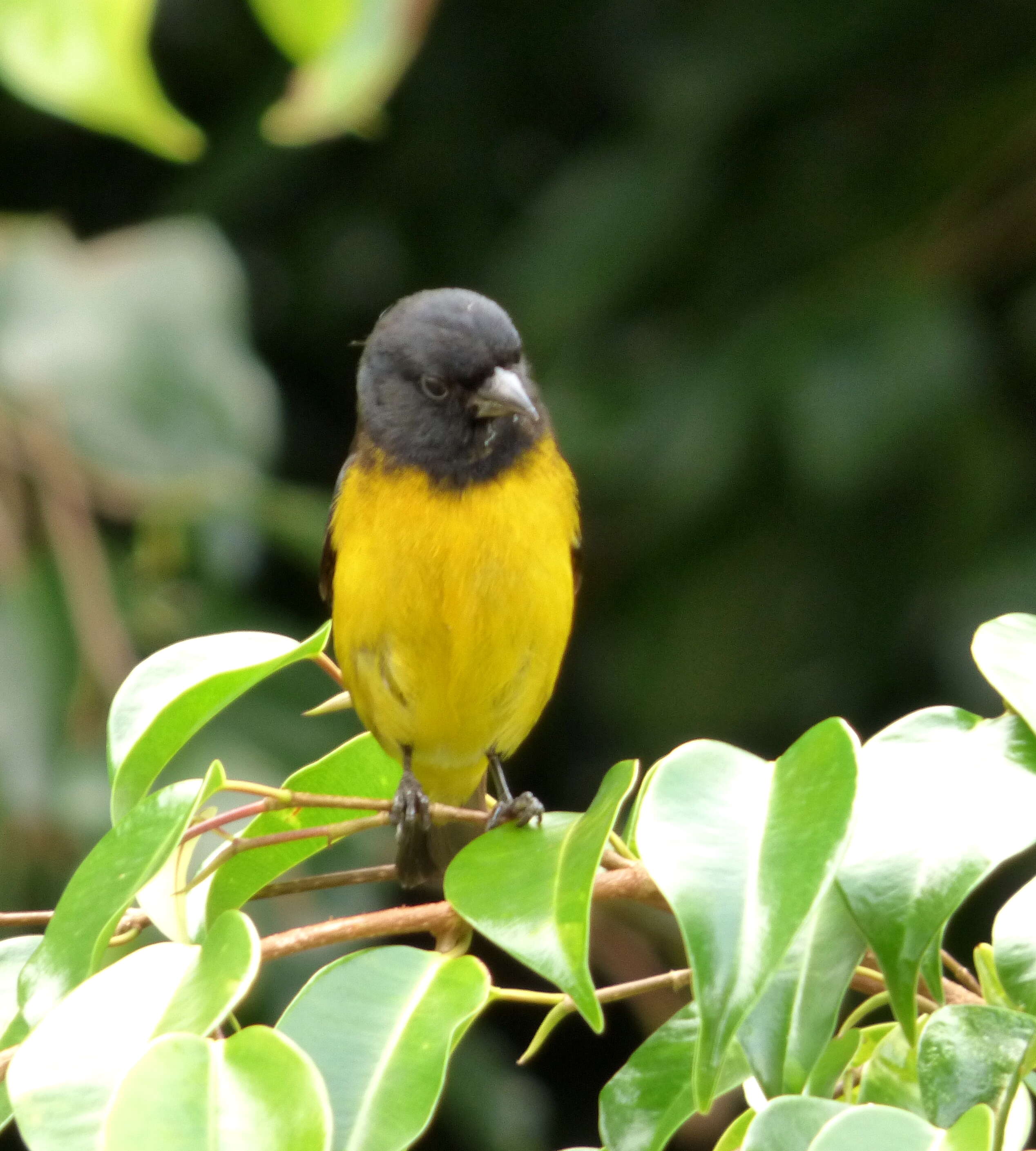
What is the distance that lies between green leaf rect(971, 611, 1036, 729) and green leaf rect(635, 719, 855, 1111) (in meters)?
0.16

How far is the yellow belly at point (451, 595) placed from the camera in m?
2.53

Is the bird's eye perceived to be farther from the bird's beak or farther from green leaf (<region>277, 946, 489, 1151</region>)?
green leaf (<region>277, 946, 489, 1151</region>)

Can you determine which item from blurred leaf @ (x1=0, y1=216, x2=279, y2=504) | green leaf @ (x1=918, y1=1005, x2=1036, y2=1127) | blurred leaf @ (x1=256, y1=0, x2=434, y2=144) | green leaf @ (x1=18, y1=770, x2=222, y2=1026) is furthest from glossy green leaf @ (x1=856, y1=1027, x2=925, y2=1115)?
blurred leaf @ (x1=0, y1=216, x2=279, y2=504)

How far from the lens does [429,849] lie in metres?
2.59

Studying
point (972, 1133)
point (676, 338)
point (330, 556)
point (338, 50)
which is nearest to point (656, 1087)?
point (972, 1133)

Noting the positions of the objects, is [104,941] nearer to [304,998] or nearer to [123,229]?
[304,998]

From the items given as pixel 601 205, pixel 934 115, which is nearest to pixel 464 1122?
pixel 601 205

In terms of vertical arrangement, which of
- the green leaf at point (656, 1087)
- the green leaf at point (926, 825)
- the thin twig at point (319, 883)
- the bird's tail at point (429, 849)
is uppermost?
the green leaf at point (926, 825)

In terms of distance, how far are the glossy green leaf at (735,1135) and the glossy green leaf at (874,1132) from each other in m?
0.33

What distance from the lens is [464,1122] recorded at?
3875mm

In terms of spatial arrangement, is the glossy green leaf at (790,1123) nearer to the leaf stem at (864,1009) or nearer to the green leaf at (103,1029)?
the leaf stem at (864,1009)

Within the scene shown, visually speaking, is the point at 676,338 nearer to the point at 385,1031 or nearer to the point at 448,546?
the point at 448,546

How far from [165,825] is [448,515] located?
1202mm

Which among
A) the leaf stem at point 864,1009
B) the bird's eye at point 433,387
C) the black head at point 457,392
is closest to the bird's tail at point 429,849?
the black head at point 457,392
